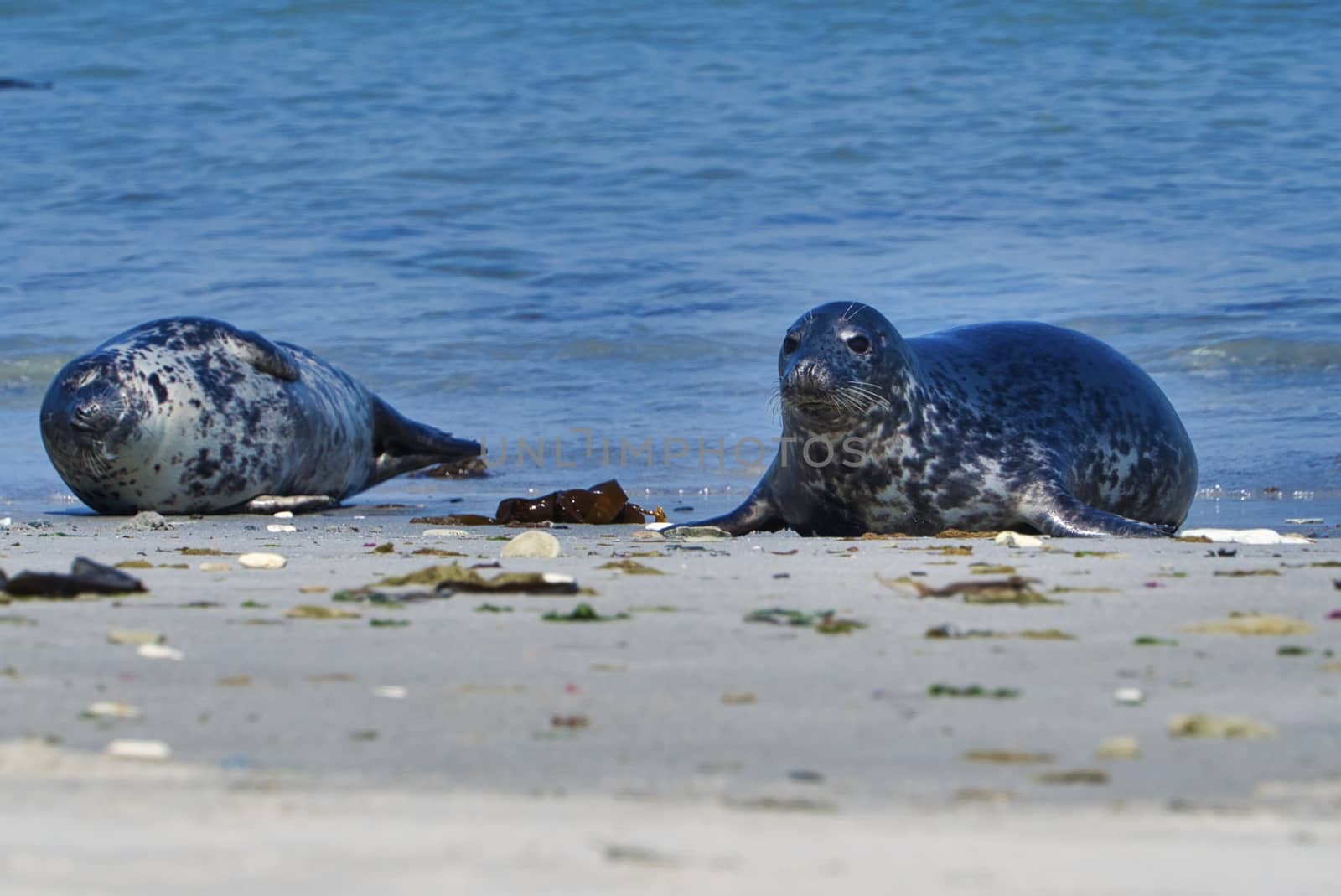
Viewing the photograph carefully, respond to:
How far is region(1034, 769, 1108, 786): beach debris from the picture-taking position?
1.83 m

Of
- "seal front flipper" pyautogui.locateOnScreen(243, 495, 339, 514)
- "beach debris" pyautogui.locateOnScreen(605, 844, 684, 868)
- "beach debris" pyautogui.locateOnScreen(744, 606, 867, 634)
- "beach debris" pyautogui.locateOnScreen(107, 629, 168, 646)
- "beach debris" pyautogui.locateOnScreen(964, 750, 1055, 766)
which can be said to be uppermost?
"beach debris" pyautogui.locateOnScreen(605, 844, 684, 868)

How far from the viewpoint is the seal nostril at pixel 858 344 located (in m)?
5.98

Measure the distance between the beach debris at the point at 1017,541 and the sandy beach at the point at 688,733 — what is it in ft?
3.37

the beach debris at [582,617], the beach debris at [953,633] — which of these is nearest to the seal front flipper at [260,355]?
the beach debris at [582,617]

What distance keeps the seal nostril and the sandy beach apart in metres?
2.07

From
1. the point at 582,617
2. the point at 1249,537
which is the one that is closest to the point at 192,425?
the point at 1249,537

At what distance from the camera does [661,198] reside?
1902 centimetres

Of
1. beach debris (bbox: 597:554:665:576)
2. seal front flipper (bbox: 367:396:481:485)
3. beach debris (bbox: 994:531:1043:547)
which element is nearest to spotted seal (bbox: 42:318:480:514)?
seal front flipper (bbox: 367:396:481:485)

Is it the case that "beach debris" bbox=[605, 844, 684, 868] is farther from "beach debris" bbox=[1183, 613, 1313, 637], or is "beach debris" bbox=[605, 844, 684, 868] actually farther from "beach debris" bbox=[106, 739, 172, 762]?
"beach debris" bbox=[1183, 613, 1313, 637]

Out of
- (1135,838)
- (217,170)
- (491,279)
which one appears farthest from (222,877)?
(217,170)

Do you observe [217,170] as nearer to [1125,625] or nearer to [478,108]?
[478,108]

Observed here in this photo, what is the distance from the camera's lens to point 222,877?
4.53 feet

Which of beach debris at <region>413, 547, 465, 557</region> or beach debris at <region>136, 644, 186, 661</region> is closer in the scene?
beach debris at <region>136, 644, 186, 661</region>

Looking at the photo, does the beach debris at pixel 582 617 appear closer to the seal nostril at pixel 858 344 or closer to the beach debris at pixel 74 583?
the beach debris at pixel 74 583
